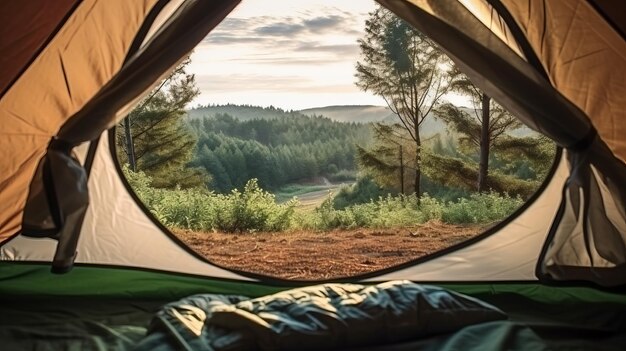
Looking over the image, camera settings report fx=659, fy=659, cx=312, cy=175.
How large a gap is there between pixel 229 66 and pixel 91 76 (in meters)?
1.52

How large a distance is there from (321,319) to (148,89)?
2.59ft

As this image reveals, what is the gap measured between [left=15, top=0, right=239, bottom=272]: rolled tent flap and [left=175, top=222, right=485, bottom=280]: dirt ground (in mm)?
1484

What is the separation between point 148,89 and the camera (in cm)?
177

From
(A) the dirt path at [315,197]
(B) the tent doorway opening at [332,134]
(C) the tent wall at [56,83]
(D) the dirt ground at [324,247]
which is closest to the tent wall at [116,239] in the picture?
(C) the tent wall at [56,83]

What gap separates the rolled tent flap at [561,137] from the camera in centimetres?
164

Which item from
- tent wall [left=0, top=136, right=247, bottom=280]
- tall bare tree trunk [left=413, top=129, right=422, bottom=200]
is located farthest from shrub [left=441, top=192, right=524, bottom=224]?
tent wall [left=0, top=136, right=247, bottom=280]

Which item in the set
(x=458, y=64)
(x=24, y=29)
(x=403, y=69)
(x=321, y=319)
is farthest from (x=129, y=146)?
(x=321, y=319)

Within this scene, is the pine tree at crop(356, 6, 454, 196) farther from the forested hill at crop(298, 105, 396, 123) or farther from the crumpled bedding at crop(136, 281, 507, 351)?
the crumpled bedding at crop(136, 281, 507, 351)

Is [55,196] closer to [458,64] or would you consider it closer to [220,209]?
[458,64]

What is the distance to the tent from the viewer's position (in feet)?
5.53

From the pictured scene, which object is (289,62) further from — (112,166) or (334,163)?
(112,166)

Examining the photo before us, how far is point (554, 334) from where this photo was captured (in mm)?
1547

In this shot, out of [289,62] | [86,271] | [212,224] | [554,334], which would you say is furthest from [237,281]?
[289,62]

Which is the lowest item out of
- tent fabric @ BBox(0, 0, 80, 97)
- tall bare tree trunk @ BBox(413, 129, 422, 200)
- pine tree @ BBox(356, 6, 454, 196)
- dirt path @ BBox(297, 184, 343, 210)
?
dirt path @ BBox(297, 184, 343, 210)
